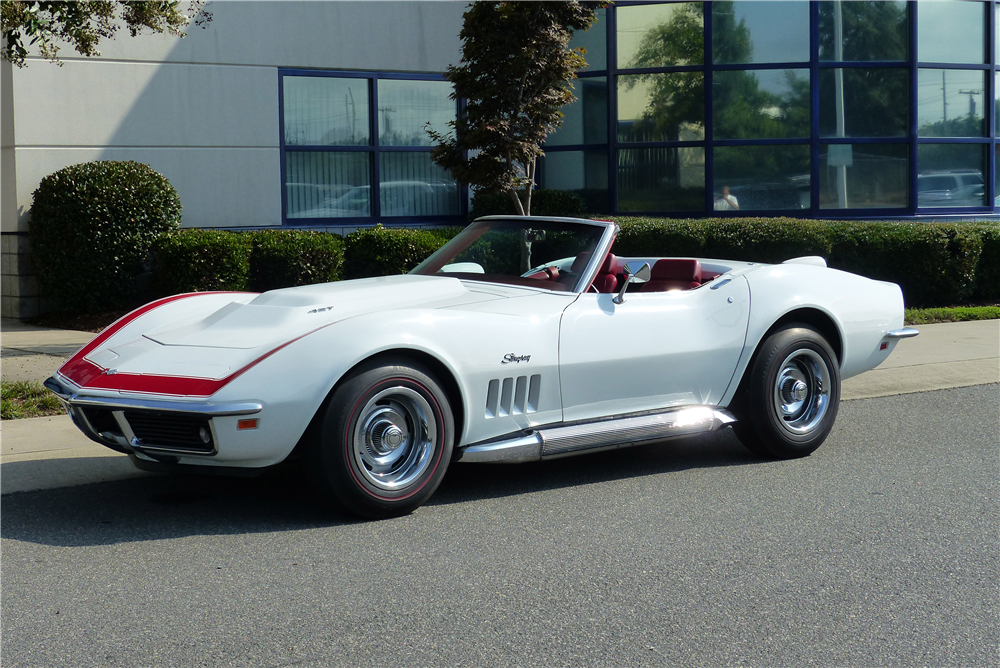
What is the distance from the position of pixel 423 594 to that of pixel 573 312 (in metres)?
2.02

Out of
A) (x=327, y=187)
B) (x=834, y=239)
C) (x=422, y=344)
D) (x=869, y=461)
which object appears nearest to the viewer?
(x=422, y=344)

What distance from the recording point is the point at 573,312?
17.7ft

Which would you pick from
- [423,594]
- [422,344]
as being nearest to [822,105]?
[422,344]

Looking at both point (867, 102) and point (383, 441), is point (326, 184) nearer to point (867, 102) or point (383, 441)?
point (867, 102)

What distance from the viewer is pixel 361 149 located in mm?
14359

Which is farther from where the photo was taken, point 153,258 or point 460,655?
point 153,258

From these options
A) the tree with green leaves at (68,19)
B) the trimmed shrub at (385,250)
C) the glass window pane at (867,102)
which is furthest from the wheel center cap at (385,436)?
the glass window pane at (867,102)

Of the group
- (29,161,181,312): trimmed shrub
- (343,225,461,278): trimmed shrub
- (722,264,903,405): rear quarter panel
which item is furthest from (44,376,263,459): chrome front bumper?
(343,225,461,278): trimmed shrub

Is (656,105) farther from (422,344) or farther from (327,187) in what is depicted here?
(422,344)

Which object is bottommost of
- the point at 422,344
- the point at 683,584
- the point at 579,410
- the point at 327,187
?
the point at 683,584

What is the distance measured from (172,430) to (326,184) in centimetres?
1016

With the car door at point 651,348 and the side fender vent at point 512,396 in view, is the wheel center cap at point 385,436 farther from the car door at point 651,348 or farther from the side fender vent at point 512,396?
the car door at point 651,348

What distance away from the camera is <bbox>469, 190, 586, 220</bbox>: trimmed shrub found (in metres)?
14.8

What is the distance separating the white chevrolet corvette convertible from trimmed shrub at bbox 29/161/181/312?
6449 millimetres
